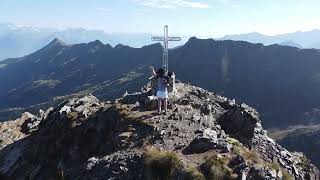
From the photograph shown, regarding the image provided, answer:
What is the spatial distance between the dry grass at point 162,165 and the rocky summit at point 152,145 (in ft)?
0.22

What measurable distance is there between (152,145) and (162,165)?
5049mm

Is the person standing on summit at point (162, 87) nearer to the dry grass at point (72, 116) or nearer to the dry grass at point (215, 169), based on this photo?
the dry grass at point (72, 116)

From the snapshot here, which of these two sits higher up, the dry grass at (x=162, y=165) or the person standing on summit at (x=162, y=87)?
the person standing on summit at (x=162, y=87)

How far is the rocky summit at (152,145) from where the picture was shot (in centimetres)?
3225

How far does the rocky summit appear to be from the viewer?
3225 centimetres

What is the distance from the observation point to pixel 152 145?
121 ft

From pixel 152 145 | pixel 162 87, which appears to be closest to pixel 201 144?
pixel 152 145

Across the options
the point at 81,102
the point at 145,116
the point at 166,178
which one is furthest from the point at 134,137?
the point at 81,102

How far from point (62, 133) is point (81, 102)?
1020 centimetres

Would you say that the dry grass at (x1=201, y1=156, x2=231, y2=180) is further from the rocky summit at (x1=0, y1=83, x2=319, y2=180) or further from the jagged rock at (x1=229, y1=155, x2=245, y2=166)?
the jagged rock at (x1=229, y1=155, x2=245, y2=166)

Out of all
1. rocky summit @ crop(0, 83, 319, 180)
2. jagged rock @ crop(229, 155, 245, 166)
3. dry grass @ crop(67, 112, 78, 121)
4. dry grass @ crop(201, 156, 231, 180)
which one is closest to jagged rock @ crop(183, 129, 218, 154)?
rocky summit @ crop(0, 83, 319, 180)

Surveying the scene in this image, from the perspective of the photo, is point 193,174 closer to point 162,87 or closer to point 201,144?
point 201,144

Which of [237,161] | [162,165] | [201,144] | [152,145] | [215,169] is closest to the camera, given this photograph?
[215,169]

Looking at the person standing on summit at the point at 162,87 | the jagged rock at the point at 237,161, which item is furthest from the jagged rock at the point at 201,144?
the person standing on summit at the point at 162,87
